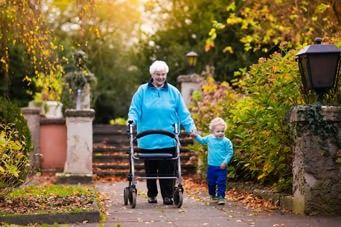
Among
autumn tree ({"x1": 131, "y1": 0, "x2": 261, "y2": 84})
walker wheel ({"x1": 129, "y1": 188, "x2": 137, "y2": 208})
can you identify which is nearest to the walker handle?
walker wheel ({"x1": 129, "y1": 188, "x2": 137, "y2": 208})

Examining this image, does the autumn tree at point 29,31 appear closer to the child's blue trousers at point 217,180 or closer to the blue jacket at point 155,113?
the blue jacket at point 155,113

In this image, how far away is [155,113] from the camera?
9055 mm

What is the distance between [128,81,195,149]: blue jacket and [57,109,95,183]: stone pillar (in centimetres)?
576

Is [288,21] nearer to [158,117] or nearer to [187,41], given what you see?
[158,117]

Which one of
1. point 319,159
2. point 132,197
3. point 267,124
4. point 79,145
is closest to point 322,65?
point 319,159

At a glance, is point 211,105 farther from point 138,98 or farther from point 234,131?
point 138,98

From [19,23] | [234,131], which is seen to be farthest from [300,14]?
[19,23]

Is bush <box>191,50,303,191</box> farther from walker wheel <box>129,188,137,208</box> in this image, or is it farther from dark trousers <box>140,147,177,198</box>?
walker wheel <box>129,188,137,208</box>

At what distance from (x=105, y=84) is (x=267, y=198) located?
21.4m

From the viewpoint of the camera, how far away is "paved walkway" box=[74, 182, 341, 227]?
277 inches

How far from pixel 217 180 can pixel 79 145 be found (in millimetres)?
5896

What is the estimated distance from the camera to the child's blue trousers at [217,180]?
9312 mm

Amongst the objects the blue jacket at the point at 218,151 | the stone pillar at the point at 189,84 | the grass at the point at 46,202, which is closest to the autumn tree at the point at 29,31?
the grass at the point at 46,202

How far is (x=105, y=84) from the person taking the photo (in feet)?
98.2
